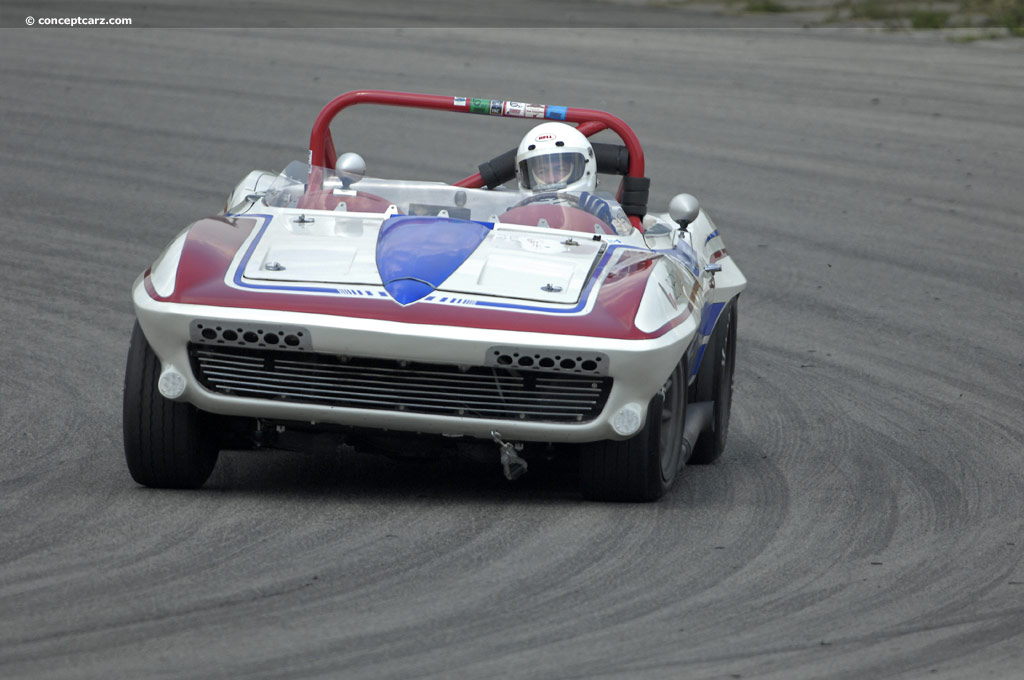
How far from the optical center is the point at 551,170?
748 cm

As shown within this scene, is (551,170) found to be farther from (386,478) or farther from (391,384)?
(391,384)

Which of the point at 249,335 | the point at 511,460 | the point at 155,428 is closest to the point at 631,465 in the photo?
the point at 511,460

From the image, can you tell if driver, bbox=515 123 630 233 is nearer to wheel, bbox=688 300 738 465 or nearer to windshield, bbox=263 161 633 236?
windshield, bbox=263 161 633 236

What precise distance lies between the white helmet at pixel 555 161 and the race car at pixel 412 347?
88cm

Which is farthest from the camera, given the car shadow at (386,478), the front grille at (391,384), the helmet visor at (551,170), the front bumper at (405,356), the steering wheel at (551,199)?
the helmet visor at (551,170)

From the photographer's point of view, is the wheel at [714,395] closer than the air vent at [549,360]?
No

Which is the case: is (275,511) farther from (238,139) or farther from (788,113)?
(788,113)

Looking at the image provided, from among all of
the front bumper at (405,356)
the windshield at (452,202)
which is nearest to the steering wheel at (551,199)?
the windshield at (452,202)

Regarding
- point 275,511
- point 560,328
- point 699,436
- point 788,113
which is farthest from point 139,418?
point 788,113

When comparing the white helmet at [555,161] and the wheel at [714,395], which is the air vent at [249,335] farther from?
the wheel at [714,395]

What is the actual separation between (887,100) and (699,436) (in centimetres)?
1162

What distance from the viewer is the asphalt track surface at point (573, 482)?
4.60 m

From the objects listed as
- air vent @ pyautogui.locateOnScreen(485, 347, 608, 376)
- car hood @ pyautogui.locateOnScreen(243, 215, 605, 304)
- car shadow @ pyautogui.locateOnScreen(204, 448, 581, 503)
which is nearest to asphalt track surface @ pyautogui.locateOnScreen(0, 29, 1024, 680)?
car shadow @ pyautogui.locateOnScreen(204, 448, 581, 503)

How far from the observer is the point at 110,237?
471 inches
